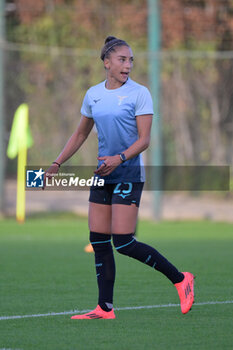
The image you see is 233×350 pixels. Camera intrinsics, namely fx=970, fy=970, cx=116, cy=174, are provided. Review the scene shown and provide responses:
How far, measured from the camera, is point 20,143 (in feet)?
68.3

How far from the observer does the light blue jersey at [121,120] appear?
292 inches

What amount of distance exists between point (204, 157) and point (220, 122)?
0.86m

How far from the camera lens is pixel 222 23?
87.0 ft

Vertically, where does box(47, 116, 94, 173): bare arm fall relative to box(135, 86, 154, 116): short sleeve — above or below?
below

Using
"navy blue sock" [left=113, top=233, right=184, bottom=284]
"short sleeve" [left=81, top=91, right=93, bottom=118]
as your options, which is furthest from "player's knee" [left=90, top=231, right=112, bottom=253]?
"short sleeve" [left=81, top=91, right=93, bottom=118]

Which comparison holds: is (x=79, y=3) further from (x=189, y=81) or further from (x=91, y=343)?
(x=91, y=343)

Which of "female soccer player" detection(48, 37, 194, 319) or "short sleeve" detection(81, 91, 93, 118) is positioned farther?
"short sleeve" detection(81, 91, 93, 118)

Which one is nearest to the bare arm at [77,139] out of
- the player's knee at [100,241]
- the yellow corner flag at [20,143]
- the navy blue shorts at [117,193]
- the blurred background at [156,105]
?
the navy blue shorts at [117,193]

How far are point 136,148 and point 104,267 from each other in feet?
3.47

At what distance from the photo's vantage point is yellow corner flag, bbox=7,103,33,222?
20656 millimetres

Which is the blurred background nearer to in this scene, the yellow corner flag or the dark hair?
the yellow corner flag

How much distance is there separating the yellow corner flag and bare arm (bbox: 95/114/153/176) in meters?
13.3

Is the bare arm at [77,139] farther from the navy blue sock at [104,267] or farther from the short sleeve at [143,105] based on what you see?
the navy blue sock at [104,267]

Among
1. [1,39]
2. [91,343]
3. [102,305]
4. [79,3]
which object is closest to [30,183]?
[102,305]
